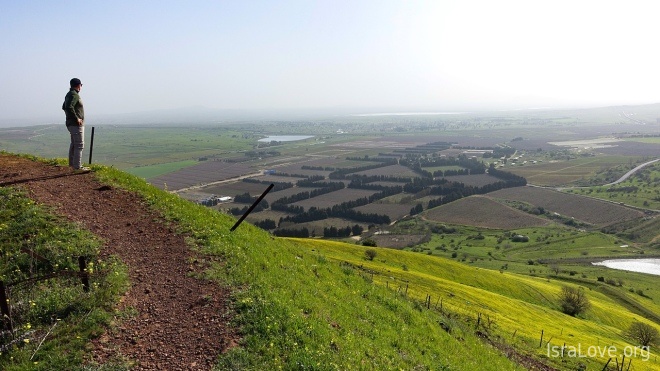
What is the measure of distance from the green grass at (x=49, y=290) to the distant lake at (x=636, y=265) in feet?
416

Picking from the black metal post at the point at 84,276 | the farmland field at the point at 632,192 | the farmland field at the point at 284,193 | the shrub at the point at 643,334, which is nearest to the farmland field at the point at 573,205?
the farmland field at the point at 632,192

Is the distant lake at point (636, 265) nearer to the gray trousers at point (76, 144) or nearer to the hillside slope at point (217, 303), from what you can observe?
the hillside slope at point (217, 303)

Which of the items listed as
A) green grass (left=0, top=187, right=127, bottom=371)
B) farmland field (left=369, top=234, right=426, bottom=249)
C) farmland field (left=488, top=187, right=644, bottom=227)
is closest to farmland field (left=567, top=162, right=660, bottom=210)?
farmland field (left=488, top=187, right=644, bottom=227)

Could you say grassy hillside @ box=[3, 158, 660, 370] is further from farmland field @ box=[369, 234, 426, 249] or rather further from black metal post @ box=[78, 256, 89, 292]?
farmland field @ box=[369, 234, 426, 249]

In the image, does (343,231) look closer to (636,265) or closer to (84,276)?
(636,265)

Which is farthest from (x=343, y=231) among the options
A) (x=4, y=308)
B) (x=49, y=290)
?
(x=4, y=308)

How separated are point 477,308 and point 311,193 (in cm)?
13379

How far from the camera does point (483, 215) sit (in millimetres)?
156500

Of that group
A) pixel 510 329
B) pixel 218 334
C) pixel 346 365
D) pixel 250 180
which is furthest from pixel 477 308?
pixel 250 180

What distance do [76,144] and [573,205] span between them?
601ft

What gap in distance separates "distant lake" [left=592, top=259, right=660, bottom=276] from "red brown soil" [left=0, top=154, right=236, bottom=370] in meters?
124

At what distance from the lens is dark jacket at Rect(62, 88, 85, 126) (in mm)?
21672

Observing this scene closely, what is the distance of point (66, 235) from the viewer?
16.7m

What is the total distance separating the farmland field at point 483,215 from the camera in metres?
148
